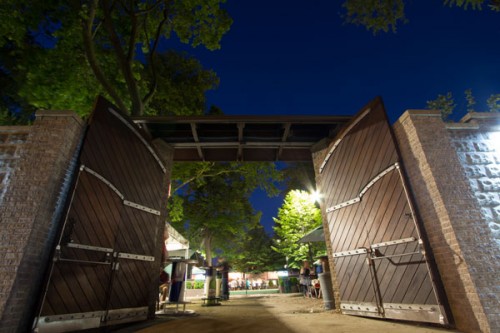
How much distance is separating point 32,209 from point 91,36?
24.1 ft

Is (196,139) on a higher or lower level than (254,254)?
higher

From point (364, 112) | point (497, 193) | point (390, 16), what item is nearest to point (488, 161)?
point (497, 193)

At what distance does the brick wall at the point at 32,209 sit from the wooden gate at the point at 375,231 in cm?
560

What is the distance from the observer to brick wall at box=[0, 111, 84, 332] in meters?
3.38

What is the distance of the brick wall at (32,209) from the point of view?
3.38 m

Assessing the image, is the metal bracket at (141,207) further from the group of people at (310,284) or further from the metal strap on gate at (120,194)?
the group of people at (310,284)

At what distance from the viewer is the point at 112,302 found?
4605 mm

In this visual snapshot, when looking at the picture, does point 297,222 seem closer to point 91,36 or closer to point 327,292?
point 327,292

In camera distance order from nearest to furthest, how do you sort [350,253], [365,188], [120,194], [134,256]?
[120,194] → [134,256] → [365,188] → [350,253]

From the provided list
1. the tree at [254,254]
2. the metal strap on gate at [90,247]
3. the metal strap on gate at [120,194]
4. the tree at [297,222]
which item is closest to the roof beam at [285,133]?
the metal strap on gate at [120,194]

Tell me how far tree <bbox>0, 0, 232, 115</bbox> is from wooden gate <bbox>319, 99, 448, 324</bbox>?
7349 mm

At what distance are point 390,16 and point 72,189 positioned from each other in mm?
9827

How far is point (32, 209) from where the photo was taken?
149 inches

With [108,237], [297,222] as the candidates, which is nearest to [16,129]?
[108,237]
